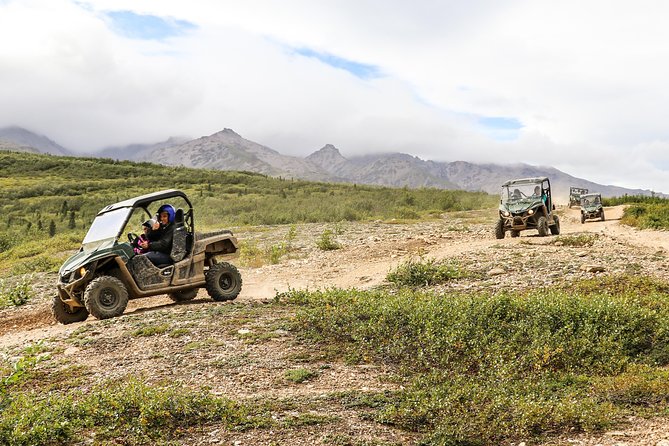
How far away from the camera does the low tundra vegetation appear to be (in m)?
5.56

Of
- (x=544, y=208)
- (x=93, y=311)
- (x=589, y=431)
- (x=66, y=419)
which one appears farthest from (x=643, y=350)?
(x=544, y=208)

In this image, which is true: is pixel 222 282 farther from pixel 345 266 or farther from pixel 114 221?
pixel 345 266

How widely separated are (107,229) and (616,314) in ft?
29.9

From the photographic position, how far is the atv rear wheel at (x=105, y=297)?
10398mm

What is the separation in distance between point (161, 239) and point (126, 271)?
3.46 ft

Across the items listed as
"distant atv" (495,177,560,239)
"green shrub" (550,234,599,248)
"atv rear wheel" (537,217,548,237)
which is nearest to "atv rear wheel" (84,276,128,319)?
"green shrub" (550,234,599,248)

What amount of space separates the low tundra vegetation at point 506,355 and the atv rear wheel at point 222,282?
1.94 meters

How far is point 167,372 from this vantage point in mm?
7277

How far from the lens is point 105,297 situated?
10.6 m

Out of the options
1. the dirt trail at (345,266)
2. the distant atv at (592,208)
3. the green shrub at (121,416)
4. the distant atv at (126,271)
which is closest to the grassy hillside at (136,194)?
the dirt trail at (345,266)

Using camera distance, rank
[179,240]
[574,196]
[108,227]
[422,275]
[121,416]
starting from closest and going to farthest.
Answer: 1. [121,416]
2. [108,227]
3. [179,240]
4. [422,275]
5. [574,196]

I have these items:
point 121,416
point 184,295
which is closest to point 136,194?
point 184,295

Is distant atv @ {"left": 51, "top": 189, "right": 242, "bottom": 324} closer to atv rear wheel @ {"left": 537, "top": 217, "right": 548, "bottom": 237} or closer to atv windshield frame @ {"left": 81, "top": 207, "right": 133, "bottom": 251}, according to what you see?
atv windshield frame @ {"left": 81, "top": 207, "right": 133, "bottom": 251}

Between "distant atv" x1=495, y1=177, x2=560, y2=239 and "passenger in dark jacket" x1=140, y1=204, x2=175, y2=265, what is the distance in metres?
13.5
